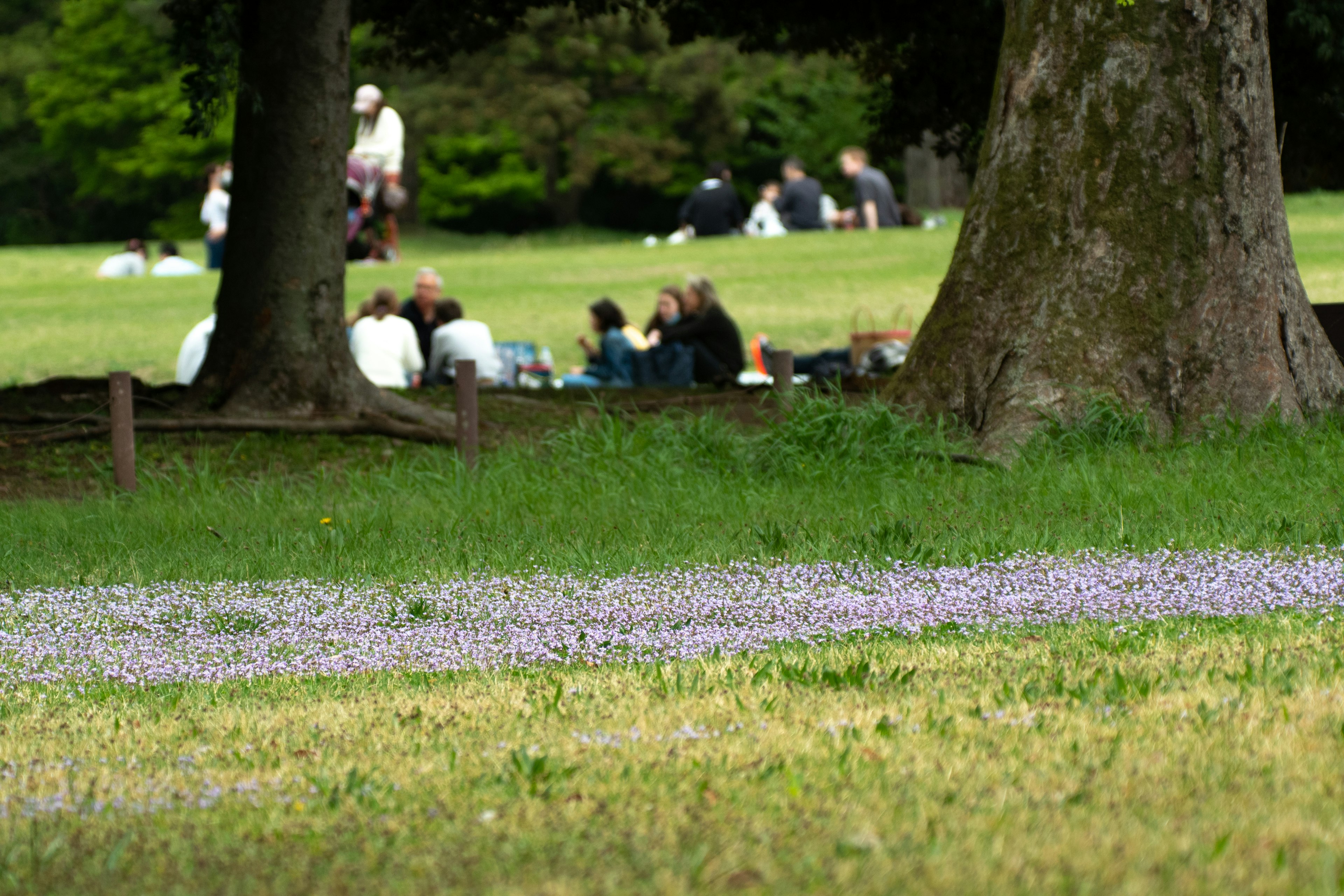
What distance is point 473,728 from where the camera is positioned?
4.33 meters

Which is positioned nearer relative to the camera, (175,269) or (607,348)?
(607,348)

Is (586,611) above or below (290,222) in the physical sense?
below

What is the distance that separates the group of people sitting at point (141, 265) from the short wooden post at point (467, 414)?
795 inches

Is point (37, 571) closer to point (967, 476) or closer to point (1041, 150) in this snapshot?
point (967, 476)

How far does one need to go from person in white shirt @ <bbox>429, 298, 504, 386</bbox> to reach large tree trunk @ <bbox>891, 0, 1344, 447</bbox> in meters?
5.77

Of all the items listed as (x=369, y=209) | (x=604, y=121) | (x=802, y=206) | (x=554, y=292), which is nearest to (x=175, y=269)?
(x=369, y=209)

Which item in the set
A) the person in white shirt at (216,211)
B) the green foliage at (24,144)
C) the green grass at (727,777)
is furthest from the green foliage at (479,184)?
the green grass at (727,777)

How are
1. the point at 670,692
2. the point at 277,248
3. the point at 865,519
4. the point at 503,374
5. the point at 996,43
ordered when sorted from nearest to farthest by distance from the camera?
the point at 670,692 → the point at 865,519 → the point at 277,248 → the point at 996,43 → the point at 503,374

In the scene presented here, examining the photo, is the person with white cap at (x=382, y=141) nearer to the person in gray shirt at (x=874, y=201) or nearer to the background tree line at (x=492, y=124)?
the person in gray shirt at (x=874, y=201)

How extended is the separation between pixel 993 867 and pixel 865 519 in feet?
16.8

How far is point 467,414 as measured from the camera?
10609 mm

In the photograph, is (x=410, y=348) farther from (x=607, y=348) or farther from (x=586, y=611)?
(x=586, y=611)

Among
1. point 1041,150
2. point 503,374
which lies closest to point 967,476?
point 1041,150

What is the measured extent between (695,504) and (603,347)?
6.94m
